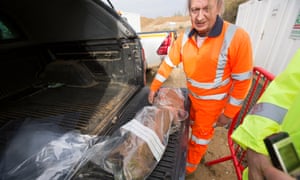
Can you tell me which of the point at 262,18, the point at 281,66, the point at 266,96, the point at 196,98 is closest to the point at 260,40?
the point at 262,18

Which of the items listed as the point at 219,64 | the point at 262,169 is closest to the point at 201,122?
the point at 219,64

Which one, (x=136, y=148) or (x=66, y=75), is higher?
Answer: (x=136, y=148)

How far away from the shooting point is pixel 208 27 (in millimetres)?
1333

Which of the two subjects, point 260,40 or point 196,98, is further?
point 260,40

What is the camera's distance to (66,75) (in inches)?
101

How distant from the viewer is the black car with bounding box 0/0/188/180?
136 centimetres

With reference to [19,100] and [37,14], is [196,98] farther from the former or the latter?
[37,14]

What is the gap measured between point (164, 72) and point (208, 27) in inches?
22.9

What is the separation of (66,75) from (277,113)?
273cm

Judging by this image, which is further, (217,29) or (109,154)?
(217,29)

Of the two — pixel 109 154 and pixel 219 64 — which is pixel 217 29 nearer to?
pixel 219 64

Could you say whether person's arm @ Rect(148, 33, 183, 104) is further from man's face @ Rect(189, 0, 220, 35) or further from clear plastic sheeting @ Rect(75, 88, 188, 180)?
clear plastic sheeting @ Rect(75, 88, 188, 180)

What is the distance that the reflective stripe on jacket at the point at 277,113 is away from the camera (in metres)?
0.57

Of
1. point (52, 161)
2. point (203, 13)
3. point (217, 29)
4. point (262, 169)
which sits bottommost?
point (52, 161)
